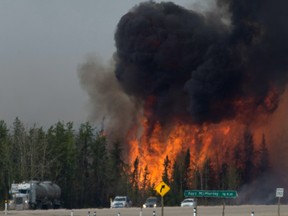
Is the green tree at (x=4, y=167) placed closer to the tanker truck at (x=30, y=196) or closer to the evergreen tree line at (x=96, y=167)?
the evergreen tree line at (x=96, y=167)

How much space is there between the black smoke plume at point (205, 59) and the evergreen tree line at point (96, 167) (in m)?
6.79

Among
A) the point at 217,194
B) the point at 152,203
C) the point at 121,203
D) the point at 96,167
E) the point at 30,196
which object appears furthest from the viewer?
the point at 96,167

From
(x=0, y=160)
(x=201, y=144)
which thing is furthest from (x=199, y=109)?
(x=0, y=160)

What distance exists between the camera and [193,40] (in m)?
137

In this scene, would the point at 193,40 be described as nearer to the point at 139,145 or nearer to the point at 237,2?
the point at 237,2

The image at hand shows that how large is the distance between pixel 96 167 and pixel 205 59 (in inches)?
970

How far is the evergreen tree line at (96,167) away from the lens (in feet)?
395

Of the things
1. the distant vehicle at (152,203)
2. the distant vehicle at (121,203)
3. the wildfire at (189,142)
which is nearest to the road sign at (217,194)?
the distant vehicle at (152,203)

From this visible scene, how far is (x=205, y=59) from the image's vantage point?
441ft

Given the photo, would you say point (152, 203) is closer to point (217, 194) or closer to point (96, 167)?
point (96, 167)

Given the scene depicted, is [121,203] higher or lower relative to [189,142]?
lower

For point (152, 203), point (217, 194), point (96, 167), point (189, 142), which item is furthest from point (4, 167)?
point (217, 194)

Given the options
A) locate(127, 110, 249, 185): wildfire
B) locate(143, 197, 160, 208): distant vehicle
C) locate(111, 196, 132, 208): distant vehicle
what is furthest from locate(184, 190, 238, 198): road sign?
locate(127, 110, 249, 185): wildfire

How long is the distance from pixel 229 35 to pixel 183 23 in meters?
8.05
